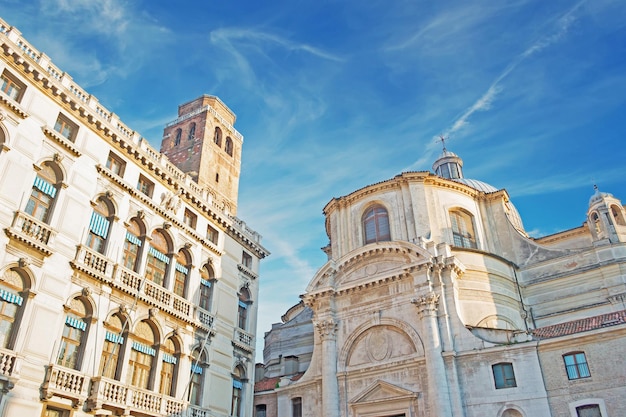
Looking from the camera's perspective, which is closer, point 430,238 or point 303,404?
point 303,404

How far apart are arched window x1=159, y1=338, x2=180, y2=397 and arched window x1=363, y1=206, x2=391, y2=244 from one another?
13.9m

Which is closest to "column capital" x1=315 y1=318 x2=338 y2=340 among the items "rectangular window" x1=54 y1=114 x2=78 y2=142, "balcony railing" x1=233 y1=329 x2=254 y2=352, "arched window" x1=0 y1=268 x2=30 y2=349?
"balcony railing" x1=233 y1=329 x2=254 y2=352

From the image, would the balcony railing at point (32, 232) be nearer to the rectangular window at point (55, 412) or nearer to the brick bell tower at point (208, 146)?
the rectangular window at point (55, 412)

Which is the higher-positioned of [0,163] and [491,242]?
[491,242]

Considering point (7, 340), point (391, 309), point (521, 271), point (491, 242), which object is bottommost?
point (7, 340)

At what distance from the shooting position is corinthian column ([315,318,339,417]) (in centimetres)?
2502

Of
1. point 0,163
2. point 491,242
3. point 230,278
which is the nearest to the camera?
point 0,163

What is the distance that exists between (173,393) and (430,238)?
604 inches

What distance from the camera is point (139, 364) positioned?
61.2 feet

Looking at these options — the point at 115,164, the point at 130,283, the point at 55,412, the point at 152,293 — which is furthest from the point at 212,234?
the point at 55,412

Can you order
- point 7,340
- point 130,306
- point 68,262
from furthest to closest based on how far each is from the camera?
1. point 130,306
2. point 68,262
3. point 7,340

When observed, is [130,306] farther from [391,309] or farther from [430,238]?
[430,238]

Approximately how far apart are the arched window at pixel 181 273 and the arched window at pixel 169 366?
2254mm

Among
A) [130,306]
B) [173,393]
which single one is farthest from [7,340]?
[173,393]
